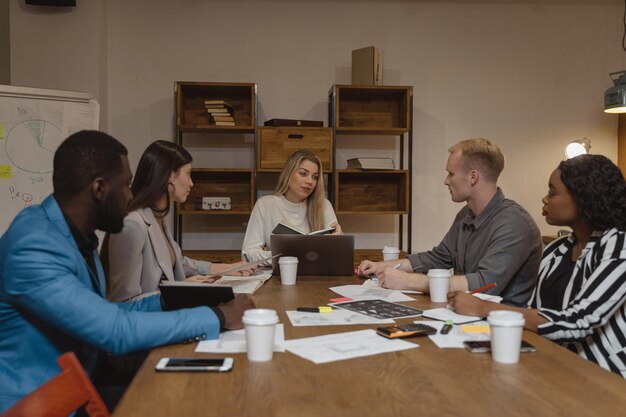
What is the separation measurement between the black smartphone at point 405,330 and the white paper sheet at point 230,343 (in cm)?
25

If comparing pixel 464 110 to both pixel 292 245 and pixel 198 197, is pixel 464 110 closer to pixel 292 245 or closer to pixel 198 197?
pixel 198 197

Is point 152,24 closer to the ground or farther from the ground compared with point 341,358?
farther from the ground

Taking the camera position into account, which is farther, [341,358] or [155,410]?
[341,358]

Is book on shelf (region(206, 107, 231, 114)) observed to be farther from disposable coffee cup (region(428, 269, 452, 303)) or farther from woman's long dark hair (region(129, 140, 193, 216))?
disposable coffee cup (region(428, 269, 452, 303))

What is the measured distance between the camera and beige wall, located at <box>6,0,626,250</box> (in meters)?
4.38

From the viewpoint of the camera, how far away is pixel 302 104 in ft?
14.6

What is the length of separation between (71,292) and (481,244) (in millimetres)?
1592

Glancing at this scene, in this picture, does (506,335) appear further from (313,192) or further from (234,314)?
(313,192)

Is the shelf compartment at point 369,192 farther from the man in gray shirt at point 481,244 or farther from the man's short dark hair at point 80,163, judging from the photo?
the man's short dark hair at point 80,163

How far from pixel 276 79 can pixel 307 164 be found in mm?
1310

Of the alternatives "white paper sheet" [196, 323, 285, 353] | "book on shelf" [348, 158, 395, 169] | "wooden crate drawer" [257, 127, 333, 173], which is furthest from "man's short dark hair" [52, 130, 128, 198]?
"book on shelf" [348, 158, 395, 169]

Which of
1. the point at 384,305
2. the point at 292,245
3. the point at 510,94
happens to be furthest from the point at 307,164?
the point at 510,94

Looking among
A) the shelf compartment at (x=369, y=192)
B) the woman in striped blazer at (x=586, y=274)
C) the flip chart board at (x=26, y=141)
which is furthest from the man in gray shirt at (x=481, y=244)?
the flip chart board at (x=26, y=141)

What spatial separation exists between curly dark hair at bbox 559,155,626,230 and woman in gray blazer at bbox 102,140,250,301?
1.36m
